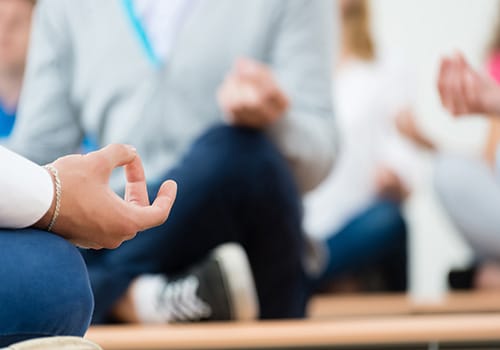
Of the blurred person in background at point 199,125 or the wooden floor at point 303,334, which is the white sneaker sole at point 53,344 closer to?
the wooden floor at point 303,334

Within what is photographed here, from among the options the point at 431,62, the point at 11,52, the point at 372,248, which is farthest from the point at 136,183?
the point at 431,62

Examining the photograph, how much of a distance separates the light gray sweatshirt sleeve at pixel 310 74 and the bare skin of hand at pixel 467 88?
27 cm

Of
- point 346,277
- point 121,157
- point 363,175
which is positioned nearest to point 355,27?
point 363,175

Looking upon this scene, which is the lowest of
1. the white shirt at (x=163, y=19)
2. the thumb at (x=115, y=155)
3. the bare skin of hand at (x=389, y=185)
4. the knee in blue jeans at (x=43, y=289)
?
the bare skin of hand at (x=389, y=185)

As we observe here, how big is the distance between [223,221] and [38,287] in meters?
0.52

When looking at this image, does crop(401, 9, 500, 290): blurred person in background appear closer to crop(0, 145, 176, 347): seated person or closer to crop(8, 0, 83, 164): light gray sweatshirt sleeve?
crop(8, 0, 83, 164): light gray sweatshirt sleeve

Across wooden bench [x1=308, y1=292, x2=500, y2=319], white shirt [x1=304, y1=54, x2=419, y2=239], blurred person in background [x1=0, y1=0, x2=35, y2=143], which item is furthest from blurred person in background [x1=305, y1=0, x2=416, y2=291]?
blurred person in background [x1=0, y1=0, x2=35, y2=143]

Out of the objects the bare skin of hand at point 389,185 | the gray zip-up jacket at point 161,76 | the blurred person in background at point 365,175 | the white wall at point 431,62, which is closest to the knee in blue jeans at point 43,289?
the gray zip-up jacket at point 161,76

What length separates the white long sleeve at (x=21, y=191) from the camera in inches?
18.8

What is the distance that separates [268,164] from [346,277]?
66cm

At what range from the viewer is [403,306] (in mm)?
1281

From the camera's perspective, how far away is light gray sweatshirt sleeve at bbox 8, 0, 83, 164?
1.12 m

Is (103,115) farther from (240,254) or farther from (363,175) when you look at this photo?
(363,175)

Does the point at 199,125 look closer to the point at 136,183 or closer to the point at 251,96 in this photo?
the point at 251,96
